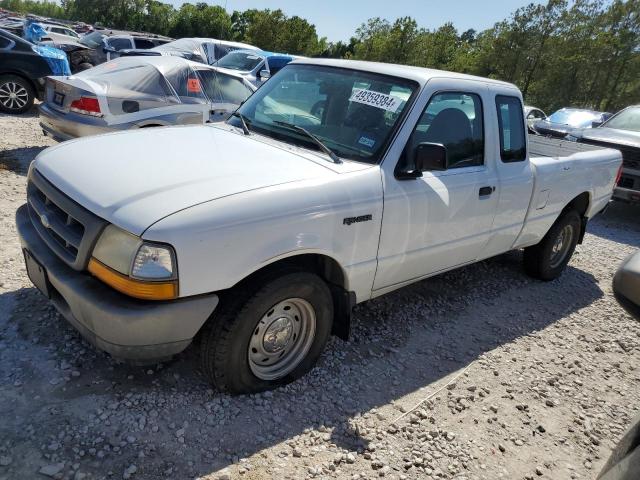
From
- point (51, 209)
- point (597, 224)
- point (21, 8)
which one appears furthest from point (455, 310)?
point (21, 8)


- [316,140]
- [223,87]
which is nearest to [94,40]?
[223,87]

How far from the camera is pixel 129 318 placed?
2.40m

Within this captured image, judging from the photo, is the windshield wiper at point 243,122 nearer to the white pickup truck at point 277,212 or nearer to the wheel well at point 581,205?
the white pickup truck at point 277,212

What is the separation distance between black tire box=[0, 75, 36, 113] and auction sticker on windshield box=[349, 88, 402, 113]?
29.2 feet

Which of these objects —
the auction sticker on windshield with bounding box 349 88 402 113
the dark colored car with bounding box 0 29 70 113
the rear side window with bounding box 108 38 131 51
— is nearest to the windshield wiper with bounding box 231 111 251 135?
the auction sticker on windshield with bounding box 349 88 402 113

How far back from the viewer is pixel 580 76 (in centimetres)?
2164

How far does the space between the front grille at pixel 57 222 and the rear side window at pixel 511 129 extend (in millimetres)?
3147

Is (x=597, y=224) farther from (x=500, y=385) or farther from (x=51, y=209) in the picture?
(x=51, y=209)

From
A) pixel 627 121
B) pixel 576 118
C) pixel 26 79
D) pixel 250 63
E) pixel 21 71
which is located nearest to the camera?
pixel 627 121

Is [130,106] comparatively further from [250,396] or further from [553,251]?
[553,251]

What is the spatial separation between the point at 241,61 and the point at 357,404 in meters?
14.5

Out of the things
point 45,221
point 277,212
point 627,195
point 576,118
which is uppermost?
point 277,212

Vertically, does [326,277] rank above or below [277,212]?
below

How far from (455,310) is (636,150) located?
5761 millimetres
